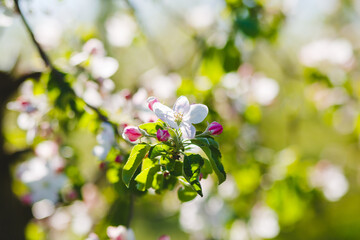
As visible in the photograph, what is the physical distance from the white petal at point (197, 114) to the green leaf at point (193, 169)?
9 centimetres

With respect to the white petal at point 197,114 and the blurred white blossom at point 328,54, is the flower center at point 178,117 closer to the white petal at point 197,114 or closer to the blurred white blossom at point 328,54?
the white petal at point 197,114

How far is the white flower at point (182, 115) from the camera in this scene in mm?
743

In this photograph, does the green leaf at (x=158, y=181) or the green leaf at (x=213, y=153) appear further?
the green leaf at (x=158, y=181)

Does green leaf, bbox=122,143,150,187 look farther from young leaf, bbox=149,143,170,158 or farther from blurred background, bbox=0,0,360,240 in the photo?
blurred background, bbox=0,0,360,240

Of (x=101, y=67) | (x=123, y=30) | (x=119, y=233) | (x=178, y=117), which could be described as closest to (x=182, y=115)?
(x=178, y=117)

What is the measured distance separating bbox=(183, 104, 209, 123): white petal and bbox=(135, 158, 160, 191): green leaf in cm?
13

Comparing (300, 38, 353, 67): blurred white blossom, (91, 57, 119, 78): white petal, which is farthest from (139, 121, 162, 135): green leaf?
(300, 38, 353, 67): blurred white blossom

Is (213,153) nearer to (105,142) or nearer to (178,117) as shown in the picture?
(178,117)

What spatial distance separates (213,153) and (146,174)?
16cm

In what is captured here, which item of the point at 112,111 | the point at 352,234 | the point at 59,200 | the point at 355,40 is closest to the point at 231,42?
the point at 112,111

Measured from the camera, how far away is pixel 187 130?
0.75 m

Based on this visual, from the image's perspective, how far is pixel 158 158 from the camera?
799mm

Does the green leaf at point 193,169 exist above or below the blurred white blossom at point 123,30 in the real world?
above

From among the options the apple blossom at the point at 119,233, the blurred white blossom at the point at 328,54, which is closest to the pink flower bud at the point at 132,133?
the apple blossom at the point at 119,233
